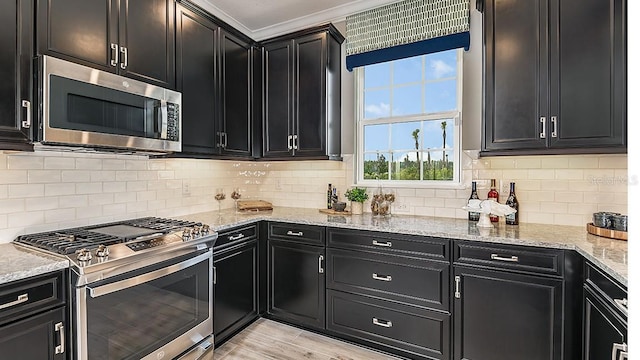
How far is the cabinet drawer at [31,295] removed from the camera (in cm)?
134

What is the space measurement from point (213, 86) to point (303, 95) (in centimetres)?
81

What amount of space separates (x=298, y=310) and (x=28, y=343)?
178cm

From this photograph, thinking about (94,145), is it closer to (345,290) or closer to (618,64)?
(345,290)

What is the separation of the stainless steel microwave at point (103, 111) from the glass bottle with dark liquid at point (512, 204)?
2505 millimetres

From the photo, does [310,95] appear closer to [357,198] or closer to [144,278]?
[357,198]

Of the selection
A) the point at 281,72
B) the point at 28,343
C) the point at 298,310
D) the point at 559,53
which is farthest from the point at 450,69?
the point at 28,343

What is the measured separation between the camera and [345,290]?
2537 millimetres

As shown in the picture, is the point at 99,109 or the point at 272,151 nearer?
the point at 99,109

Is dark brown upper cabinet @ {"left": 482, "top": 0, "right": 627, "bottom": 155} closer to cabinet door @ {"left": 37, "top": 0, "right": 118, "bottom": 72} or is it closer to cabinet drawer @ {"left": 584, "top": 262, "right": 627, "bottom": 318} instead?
cabinet drawer @ {"left": 584, "top": 262, "right": 627, "bottom": 318}

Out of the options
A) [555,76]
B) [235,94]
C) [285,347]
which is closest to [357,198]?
[285,347]

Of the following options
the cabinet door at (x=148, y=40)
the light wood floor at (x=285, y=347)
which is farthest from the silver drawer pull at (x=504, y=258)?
the cabinet door at (x=148, y=40)

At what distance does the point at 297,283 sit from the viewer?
9.03 ft

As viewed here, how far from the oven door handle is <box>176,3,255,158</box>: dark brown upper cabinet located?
2.77ft

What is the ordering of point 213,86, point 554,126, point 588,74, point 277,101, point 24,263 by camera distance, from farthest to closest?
point 277,101 < point 213,86 < point 554,126 < point 588,74 < point 24,263
